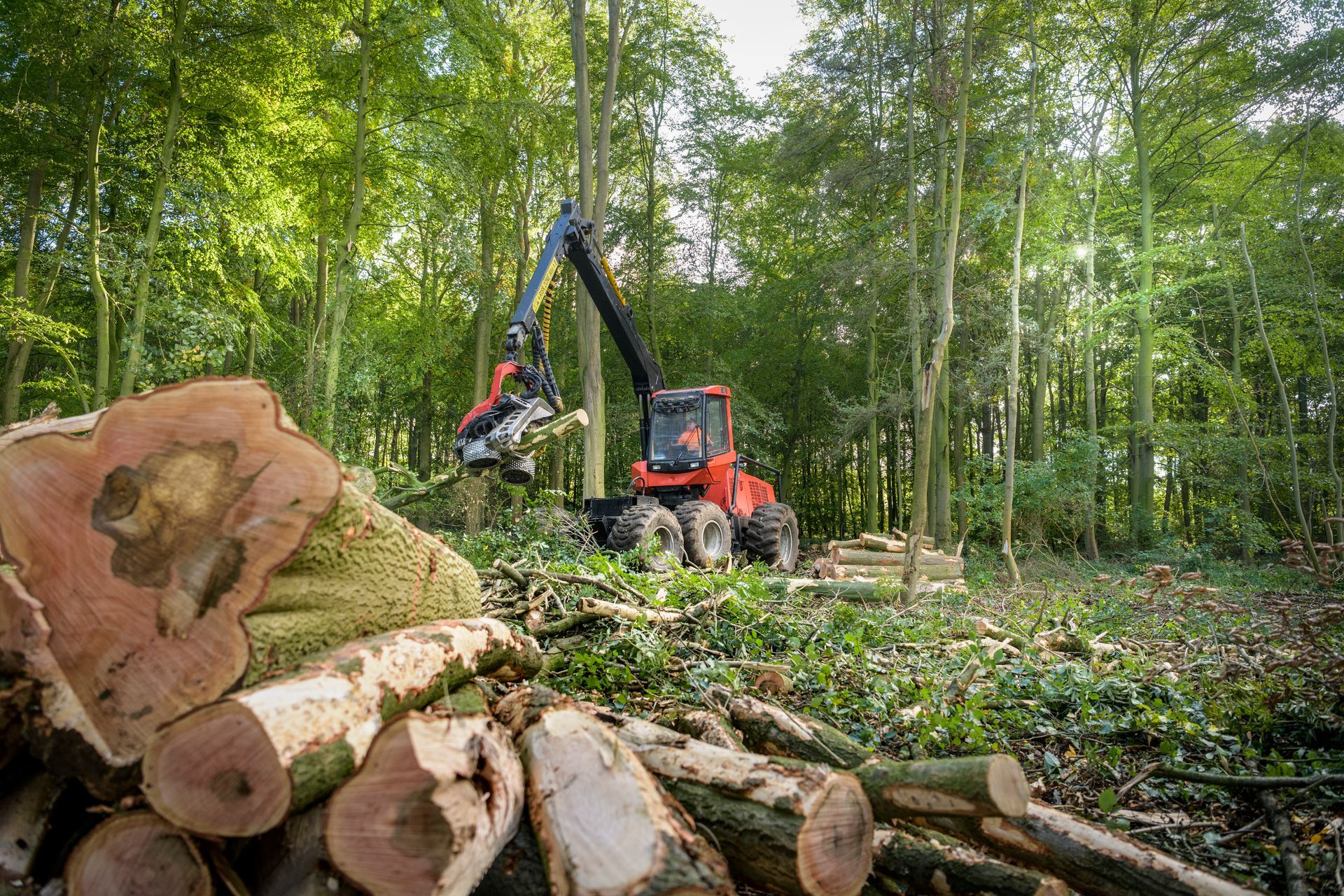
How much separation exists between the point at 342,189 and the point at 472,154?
251cm

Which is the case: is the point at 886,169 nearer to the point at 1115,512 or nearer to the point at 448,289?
the point at 1115,512

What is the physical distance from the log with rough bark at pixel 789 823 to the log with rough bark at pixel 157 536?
1.27 meters

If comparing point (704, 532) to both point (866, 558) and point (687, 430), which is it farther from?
point (866, 558)

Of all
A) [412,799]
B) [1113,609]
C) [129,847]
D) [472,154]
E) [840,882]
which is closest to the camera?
[412,799]

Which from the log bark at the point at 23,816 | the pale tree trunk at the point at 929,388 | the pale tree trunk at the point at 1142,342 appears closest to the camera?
the log bark at the point at 23,816

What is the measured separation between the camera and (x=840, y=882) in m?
1.67

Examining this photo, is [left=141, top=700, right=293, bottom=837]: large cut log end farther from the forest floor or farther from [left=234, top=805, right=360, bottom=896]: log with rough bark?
the forest floor

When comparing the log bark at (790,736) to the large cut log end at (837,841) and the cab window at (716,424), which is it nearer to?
the large cut log end at (837,841)

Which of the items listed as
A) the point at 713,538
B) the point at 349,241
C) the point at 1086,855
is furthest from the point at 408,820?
the point at 349,241

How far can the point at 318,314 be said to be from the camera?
1465cm

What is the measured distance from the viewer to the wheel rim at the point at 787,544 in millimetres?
10562

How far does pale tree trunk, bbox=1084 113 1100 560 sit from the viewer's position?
496 inches

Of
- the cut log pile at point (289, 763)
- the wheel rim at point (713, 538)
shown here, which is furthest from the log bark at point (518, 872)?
the wheel rim at point (713, 538)

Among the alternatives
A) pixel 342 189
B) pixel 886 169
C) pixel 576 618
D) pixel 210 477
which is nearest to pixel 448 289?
pixel 342 189
